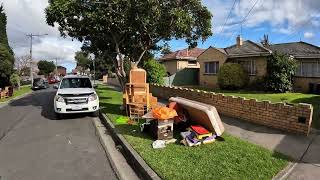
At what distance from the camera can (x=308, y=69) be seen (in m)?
23.3

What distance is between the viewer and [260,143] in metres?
8.58

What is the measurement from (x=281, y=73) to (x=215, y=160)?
17.0 meters

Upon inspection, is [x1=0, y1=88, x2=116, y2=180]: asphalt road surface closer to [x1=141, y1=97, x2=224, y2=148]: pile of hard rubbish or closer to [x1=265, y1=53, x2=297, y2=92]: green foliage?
[x1=141, y1=97, x2=224, y2=148]: pile of hard rubbish

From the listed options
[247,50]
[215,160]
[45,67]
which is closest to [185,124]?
[215,160]

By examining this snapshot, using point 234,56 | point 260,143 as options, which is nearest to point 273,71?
point 234,56

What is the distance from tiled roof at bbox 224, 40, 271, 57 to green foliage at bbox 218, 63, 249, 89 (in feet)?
4.65

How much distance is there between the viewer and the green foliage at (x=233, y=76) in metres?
25.8

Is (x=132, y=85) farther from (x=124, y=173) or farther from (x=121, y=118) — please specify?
(x=124, y=173)

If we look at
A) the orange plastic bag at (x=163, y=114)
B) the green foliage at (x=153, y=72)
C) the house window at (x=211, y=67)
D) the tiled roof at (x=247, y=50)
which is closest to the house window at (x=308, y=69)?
the tiled roof at (x=247, y=50)

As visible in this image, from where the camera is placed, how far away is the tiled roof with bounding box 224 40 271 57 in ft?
83.8

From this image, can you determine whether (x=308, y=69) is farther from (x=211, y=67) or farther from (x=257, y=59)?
(x=211, y=67)

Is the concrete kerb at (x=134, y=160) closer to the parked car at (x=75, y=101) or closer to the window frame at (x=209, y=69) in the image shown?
the parked car at (x=75, y=101)

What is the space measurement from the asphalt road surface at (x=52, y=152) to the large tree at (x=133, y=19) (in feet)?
14.0

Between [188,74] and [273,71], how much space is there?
15366mm
